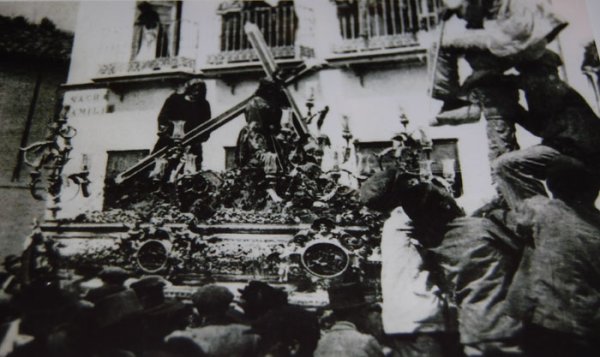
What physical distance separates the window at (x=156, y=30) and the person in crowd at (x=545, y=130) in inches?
102

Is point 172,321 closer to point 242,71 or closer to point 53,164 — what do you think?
point 53,164

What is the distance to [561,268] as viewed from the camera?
237cm

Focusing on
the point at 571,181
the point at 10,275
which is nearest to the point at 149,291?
the point at 10,275

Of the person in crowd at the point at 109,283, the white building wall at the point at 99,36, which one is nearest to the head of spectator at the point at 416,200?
the person in crowd at the point at 109,283

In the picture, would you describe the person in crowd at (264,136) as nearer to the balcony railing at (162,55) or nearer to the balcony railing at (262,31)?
the balcony railing at (262,31)

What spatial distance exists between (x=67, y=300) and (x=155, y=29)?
2.13 meters

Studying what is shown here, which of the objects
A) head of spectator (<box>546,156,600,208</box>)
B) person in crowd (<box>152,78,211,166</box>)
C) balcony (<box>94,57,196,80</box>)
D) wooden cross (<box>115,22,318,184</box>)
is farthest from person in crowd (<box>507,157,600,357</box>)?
A: balcony (<box>94,57,196,80</box>)

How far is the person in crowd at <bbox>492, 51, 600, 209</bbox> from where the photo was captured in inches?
103

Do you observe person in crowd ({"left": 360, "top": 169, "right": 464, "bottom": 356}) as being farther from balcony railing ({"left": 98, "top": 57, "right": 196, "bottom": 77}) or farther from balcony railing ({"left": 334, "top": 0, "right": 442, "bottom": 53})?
balcony railing ({"left": 98, "top": 57, "right": 196, "bottom": 77})

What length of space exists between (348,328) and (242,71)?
204 cm

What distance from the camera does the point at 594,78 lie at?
294cm

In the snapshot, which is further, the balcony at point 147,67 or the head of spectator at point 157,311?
the balcony at point 147,67

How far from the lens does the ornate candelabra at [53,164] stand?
10.0ft

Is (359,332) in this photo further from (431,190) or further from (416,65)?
(416,65)
